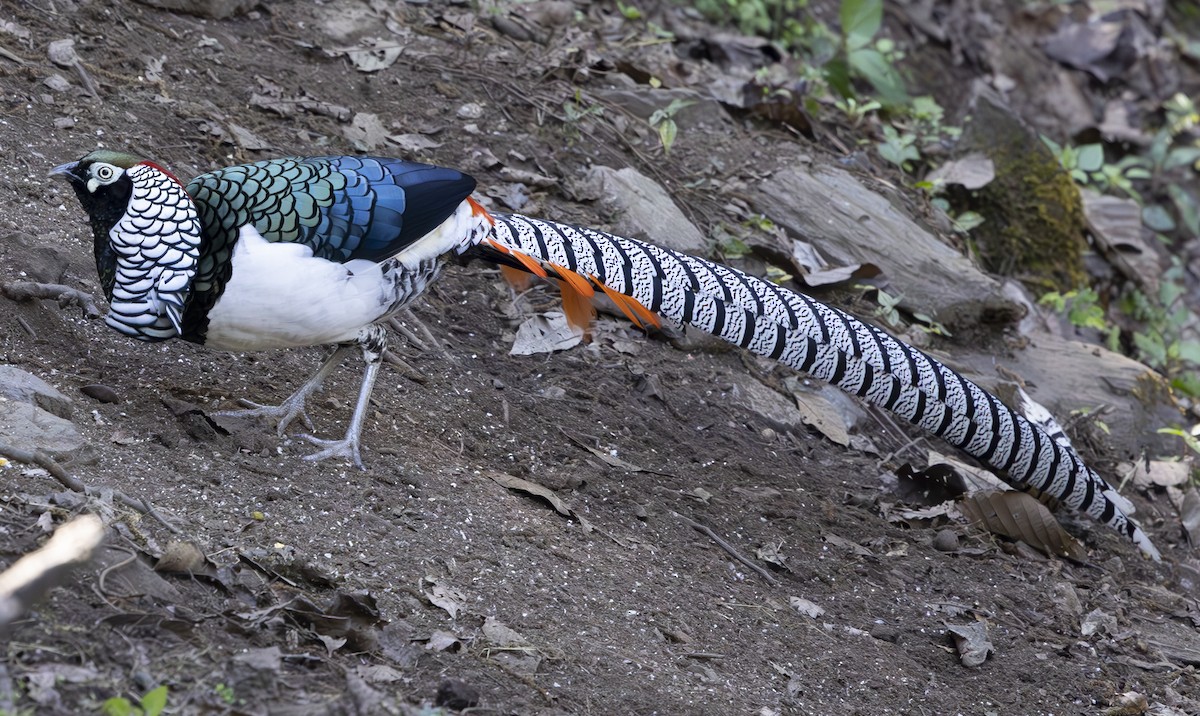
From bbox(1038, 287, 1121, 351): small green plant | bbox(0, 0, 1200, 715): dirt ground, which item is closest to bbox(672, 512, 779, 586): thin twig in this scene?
bbox(0, 0, 1200, 715): dirt ground

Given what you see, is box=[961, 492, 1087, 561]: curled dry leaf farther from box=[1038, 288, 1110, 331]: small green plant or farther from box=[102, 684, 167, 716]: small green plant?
box=[102, 684, 167, 716]: small green plant

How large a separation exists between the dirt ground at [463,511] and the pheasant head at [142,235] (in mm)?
404

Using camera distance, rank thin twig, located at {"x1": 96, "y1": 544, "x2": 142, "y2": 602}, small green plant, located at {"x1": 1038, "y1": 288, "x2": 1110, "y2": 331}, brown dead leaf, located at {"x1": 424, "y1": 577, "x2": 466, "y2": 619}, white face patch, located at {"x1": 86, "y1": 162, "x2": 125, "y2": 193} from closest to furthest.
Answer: thin twig, located at {"x1": 96, "y1": 544, "x2": 142, "y2": 602} → brown dead leaf, located at {"x1": 424, "y1": 577, "x2": 466, "y2": 619} → white face patch, located at {"x1": 86, "y1": 162, "x2": 125, "y2": 193} → small green plant, located at {"x1": 1038, "y1": 288, "x2": 1110, "y2": 331}

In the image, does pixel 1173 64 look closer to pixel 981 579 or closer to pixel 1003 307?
pixel 1003 307

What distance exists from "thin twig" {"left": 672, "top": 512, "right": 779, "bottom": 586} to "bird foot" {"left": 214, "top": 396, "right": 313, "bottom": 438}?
1.37 meters

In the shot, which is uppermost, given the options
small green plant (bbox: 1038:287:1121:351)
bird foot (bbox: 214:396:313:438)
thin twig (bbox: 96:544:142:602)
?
thin twig (bbox: 96:544:142:602)

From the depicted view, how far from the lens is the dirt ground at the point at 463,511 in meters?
2.89

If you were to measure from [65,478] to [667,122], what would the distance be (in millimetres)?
3878

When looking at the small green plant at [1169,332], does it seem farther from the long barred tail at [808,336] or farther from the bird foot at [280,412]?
the bird foot at [280,412]

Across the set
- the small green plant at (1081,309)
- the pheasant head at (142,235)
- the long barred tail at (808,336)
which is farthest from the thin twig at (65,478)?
the small green plant at (1081,309)

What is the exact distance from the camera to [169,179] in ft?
11.3

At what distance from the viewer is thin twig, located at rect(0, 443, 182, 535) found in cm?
312

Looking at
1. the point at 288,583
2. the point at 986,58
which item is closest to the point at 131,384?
the point at 288,583

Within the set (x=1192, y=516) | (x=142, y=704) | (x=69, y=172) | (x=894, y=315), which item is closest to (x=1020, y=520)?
(x=1192, y=516)
